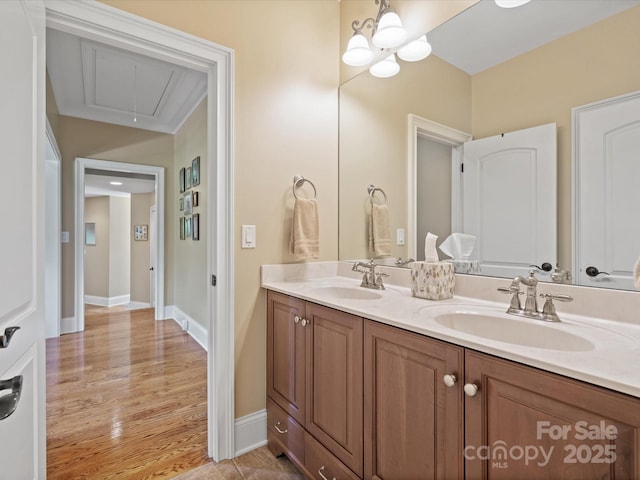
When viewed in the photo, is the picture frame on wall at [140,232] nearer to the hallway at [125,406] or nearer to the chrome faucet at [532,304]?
the hallway at [125,406]

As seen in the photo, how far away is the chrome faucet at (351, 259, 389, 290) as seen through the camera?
1.75 meters

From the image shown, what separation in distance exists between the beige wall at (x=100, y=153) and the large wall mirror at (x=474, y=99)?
323 centimetres

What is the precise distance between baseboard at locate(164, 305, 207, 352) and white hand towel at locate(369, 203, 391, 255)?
2186mm

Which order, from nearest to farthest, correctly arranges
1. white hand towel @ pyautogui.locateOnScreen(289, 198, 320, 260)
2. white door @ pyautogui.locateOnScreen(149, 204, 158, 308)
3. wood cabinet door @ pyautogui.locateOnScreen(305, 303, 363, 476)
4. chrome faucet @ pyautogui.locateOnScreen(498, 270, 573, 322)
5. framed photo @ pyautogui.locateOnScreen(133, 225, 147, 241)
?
chrome faucet @ pyautogui.locateOnScreen(498, 270, 573, 322) < wood cabinet door @ pyautogui.locateOnScreen(305, 303, 363, 476) < white hand towel @ pyautogui.locateOnScreen(289, 198, 320, 260) < white door @ pyautogui.locateOnScreen(149, 204, 158, 308) < framed photo @ pyautogui.locateOnScreen(133, 225, 147, 241)

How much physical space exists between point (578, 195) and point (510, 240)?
28 centimetres

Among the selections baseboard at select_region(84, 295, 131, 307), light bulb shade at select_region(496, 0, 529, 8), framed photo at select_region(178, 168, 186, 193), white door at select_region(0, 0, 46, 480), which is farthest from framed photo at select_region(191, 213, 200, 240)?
baseboard at select_region(84, 295, 131, 307)

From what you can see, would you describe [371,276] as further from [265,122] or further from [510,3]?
[510,3]

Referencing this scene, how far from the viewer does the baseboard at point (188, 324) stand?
3.39 meters

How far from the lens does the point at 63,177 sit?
3.72 metres

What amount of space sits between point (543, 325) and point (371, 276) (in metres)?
0.89

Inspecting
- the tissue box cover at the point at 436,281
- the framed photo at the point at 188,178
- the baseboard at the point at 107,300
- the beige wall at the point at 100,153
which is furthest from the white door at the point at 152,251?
the tissue box cover at the point at 436,281

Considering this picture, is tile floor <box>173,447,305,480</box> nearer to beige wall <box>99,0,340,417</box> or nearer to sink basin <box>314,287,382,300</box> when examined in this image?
beige wall <box>99,0,340,417</box>

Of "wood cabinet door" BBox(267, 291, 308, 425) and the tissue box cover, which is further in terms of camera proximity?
"wood cabinet door" BBox(267, 291, 308, 425)

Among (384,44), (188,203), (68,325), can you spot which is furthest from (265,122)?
(68,325)
